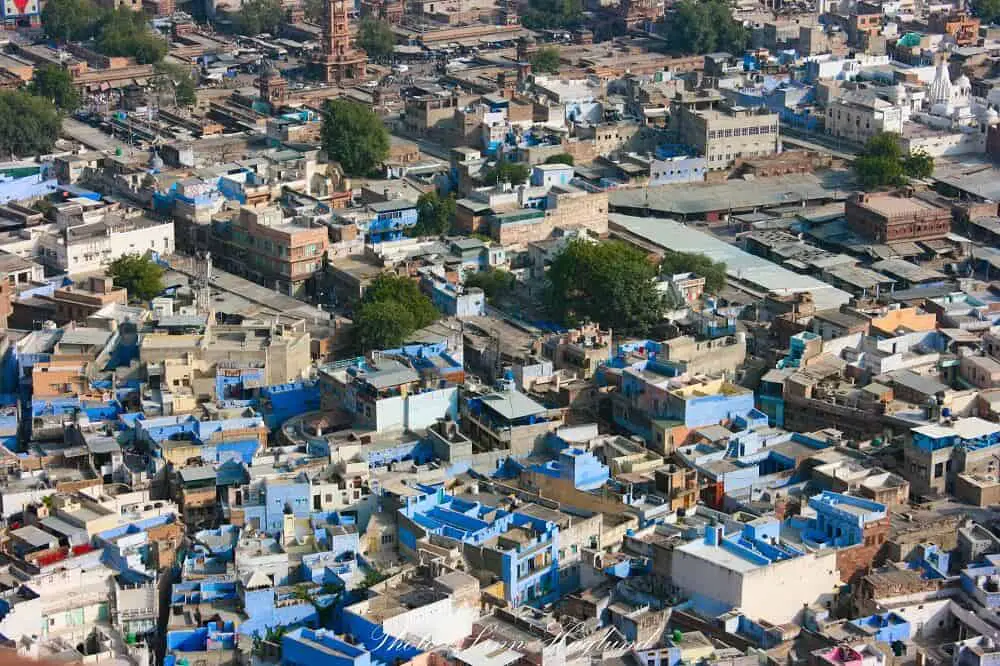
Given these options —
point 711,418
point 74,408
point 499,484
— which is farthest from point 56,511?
point 711,418

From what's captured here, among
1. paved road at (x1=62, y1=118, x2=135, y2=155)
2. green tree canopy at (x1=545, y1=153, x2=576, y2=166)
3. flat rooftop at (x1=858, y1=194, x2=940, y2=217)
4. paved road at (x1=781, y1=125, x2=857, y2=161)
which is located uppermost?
flat rooftop at (x1=858, y1=194, x2=940, y2=217)

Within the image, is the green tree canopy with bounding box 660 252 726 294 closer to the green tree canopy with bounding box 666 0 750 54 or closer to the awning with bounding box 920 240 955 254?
the awning with bounding box 920 240 955 254

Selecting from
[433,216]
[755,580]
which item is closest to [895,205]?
[433,216]

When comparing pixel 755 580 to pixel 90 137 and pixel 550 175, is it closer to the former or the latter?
pixel 550 175

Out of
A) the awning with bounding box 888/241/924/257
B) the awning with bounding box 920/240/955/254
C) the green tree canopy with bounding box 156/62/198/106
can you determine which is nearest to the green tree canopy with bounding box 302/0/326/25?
the green tree canopy with bounding box 156/62/198/106

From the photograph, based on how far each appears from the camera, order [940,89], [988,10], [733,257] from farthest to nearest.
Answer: [988,10] < [940,89] < [733,257]

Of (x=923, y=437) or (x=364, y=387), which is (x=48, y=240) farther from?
(x=923, y=437)
